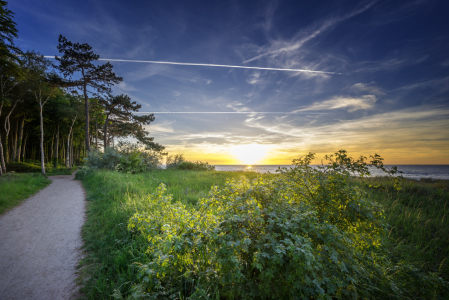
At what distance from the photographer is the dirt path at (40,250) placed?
2.81m

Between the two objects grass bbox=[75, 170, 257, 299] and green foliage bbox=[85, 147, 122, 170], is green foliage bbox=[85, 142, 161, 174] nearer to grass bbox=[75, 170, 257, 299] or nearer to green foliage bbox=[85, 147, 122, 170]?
green foliage bbox=[85, 147, 122, 170]

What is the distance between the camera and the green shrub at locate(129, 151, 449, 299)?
5.94 feet

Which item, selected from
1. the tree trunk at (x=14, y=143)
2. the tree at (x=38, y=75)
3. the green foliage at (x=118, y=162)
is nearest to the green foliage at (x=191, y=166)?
the green foliage at (x=118, y=162)

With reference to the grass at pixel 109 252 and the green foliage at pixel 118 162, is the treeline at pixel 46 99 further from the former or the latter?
the grass at pixel 109 252

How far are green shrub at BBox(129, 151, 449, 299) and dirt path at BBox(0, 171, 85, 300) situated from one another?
5.85ft

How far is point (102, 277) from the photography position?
2.83m

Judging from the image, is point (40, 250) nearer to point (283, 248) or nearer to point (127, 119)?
point (283, 248)

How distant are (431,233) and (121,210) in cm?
806

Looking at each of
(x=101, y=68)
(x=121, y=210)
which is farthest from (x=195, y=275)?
(x=101, y=68)

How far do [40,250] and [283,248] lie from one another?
5044mm

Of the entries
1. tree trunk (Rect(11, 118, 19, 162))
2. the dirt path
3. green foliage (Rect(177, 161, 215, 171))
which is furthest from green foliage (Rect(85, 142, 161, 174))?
tree trunk (Rect(11, 118, 19, 162))

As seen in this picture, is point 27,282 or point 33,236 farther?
point 33,236

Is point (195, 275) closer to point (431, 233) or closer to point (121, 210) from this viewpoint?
point (121, 210)

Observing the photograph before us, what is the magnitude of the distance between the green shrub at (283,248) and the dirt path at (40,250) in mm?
1783
